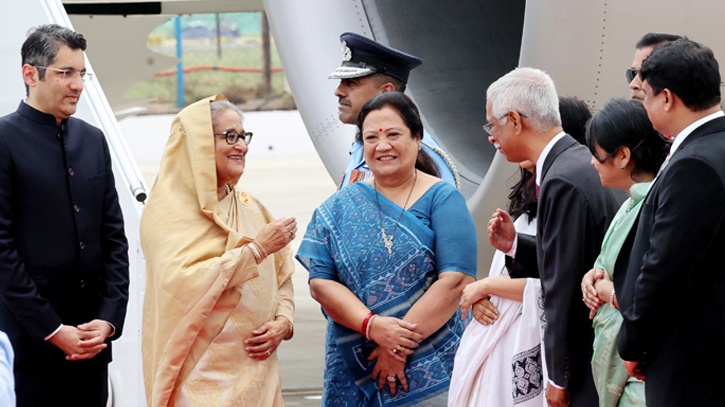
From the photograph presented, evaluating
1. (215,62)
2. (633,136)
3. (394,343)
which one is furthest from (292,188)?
(215,62)

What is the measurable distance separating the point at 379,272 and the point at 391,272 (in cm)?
3

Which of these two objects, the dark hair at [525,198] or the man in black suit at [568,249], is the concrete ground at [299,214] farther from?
the man in black suit at [568,249]

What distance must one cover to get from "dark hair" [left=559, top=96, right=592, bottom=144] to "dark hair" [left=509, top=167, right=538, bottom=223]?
0.16 metres

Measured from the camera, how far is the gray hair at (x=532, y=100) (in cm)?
230

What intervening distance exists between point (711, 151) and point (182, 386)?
1.39m

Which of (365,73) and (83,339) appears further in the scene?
(365,73)

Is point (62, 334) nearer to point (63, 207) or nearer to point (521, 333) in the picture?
point (63, 207)

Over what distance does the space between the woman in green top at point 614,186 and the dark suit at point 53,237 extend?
1.37 m

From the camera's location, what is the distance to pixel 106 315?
2.63 meters

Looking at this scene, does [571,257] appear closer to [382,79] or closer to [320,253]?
[320,253]

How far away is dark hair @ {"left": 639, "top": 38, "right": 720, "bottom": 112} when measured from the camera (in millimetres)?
1785

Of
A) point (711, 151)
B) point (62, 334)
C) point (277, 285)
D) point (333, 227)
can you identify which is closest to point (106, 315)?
point (62, 334)

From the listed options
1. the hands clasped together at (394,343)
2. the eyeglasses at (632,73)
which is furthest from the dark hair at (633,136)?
Result: the hands clasped together at (394,343)

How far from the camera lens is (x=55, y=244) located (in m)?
2.56
